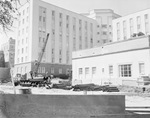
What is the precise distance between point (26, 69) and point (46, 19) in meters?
16.0

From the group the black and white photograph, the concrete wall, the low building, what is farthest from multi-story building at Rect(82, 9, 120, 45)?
the concrete wall

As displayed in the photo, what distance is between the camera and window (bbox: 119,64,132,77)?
25344 millimetres

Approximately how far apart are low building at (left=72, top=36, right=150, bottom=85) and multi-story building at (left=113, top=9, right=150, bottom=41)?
91.4 ft

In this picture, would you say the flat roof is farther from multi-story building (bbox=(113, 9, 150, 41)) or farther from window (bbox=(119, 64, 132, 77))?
multi-story building (bbox=(113, 9, 150, 41))

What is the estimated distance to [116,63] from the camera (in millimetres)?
27016

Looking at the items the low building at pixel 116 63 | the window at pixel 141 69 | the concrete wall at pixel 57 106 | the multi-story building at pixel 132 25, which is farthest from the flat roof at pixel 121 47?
the multi-story building at pixel 132 25

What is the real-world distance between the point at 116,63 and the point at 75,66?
32.3ft

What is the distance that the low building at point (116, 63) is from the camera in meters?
23.9

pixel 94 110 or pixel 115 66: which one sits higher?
pixel 115 66

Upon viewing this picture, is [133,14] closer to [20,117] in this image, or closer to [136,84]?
[136,84]

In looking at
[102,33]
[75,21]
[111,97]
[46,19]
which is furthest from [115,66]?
[102,33]

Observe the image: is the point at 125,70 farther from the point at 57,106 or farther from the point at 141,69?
the point at 57,106

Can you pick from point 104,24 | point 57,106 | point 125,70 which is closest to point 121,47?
point 125,70

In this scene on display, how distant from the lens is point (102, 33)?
69.6 metres
